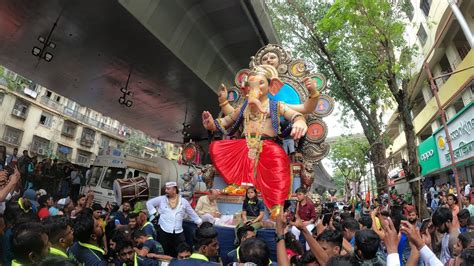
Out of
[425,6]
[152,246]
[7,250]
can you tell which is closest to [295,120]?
[152,246]

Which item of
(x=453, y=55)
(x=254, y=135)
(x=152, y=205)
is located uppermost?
(x=453, y=55)

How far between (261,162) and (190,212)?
6.85 feet

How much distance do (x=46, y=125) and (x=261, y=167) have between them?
31.7 meters

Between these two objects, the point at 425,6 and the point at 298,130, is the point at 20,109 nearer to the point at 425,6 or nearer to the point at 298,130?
the point at 298,130

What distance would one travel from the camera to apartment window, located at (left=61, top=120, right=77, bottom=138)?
115 feet

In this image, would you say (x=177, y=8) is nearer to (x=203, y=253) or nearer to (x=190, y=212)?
(x=190, y=212)

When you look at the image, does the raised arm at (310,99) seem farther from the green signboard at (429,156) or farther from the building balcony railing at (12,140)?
the building balcony railing at (12,140)

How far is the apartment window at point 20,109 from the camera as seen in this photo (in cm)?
2934

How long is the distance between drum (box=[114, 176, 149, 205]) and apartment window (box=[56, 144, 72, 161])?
26.3 meters

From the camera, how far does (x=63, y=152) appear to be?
3475 cm

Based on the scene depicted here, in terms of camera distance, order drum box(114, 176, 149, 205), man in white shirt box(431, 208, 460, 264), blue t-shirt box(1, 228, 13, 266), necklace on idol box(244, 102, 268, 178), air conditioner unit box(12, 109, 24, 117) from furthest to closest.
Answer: air conditioner unit box(12, 109, 24, 117)
drum box(114, 176, 149, 205)
necklace on idol box(244, 102, 268, 178)
man in white shirt box(431, 208, 460, 264)
blue t-shirt box(1, 228, 13, 266)

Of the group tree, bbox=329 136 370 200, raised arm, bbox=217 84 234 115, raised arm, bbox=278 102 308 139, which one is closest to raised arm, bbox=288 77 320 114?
raised arm, bbox=278 102 308 139

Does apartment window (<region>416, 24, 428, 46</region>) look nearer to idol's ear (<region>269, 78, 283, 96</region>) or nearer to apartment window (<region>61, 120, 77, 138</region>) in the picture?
idol's ear (<region>269, 78, 283, 96</region>)

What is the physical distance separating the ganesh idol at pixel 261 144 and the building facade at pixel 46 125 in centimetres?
2028
